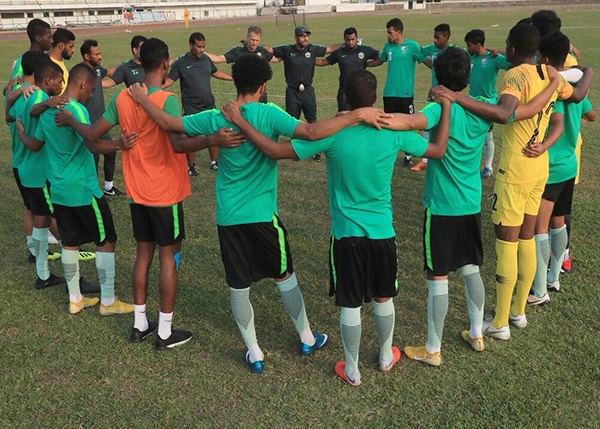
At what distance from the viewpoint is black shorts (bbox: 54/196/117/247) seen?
197 inches

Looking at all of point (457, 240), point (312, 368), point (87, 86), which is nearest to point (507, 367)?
point (457, 240)

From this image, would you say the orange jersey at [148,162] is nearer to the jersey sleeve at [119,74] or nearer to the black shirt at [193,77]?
the jersey sleeve at [119,74]

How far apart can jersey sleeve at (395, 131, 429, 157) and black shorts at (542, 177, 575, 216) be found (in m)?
1.87

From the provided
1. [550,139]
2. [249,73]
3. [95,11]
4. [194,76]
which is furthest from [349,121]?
[95,11]

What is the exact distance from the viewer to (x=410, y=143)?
3.58m

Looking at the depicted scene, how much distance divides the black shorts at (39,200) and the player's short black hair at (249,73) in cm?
284

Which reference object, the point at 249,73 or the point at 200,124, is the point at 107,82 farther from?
the point at 249,73

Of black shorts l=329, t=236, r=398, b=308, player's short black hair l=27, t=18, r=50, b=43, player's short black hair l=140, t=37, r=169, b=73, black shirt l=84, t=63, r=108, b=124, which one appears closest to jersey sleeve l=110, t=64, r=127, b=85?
black shirt l=84, t=63, r=108, b=124

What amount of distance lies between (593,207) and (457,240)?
172 inches

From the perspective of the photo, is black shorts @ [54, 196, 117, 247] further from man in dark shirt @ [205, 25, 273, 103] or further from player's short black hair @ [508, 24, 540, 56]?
man in dark shirt @ [205, 25, 273, 103]

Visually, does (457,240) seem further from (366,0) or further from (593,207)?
(366,0)

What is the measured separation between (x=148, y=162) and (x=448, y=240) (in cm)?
239

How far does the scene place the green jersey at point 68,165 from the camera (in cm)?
480

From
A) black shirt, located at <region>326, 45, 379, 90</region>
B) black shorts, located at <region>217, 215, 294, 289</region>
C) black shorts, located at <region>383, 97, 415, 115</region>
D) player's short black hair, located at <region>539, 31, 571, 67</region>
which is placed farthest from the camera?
black shirt, located at <region>326, 45, 379, 90</region>
